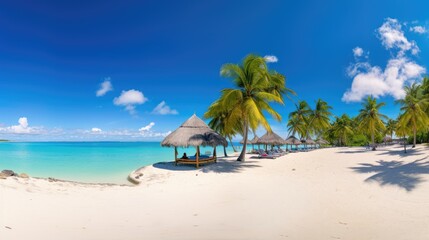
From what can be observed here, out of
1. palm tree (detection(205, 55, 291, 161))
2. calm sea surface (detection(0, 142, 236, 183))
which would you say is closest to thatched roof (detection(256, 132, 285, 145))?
palm tree (detection(205, 55, 291, 161))

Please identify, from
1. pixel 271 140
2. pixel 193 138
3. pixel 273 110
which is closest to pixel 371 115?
pixel 271 140

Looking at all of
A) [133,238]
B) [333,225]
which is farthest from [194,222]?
[333,225]

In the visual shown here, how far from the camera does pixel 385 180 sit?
787cm

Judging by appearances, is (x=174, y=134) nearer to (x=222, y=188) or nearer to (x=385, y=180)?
(x=222, y=188)

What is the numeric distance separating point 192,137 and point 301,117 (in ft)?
82.2

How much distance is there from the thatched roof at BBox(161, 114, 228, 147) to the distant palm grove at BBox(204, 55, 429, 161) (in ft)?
6.01

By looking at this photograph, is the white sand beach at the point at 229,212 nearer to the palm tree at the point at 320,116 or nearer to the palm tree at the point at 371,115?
the palm tree at the point at 371,115

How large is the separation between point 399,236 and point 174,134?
38.6ft

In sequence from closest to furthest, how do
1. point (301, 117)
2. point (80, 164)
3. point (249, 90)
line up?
point (249, 90) → point (80, 164) → point (301, 117)

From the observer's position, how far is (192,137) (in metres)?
13.8

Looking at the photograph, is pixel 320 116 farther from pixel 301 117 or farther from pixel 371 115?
pixel 371 115

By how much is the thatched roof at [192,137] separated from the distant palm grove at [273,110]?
1.83 meters

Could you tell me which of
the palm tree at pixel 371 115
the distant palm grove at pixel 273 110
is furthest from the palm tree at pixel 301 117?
the palm tree at pixel 371 115

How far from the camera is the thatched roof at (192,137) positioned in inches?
532
